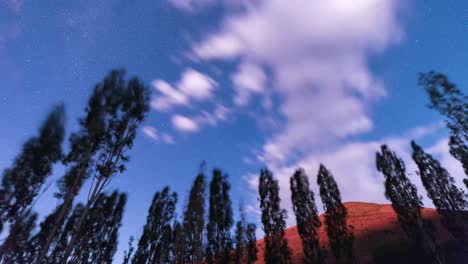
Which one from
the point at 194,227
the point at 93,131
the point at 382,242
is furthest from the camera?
the point at 382,242

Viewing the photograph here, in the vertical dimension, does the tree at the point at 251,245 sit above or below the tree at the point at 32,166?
below

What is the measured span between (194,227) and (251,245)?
9.04m

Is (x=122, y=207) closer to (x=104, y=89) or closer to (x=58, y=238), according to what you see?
(x=58, y=238)

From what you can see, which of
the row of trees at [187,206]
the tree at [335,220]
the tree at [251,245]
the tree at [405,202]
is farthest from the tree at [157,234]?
the tree at [405,202]

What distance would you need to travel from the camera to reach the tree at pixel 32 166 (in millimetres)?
19188

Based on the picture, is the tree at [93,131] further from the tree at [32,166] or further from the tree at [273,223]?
the tree at [273,223]

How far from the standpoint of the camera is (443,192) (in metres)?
31.0

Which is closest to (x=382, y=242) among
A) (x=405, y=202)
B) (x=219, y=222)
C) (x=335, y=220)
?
(x=405, y=202)

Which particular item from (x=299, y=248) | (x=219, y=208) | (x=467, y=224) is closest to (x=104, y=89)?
(x=219, y=208)

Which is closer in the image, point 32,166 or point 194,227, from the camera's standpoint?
point 32,166

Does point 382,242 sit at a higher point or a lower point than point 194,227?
lower

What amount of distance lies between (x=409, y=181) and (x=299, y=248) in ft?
73.0

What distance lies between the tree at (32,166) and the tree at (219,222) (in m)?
18.1

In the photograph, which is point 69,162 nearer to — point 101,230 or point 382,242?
point 101,230
